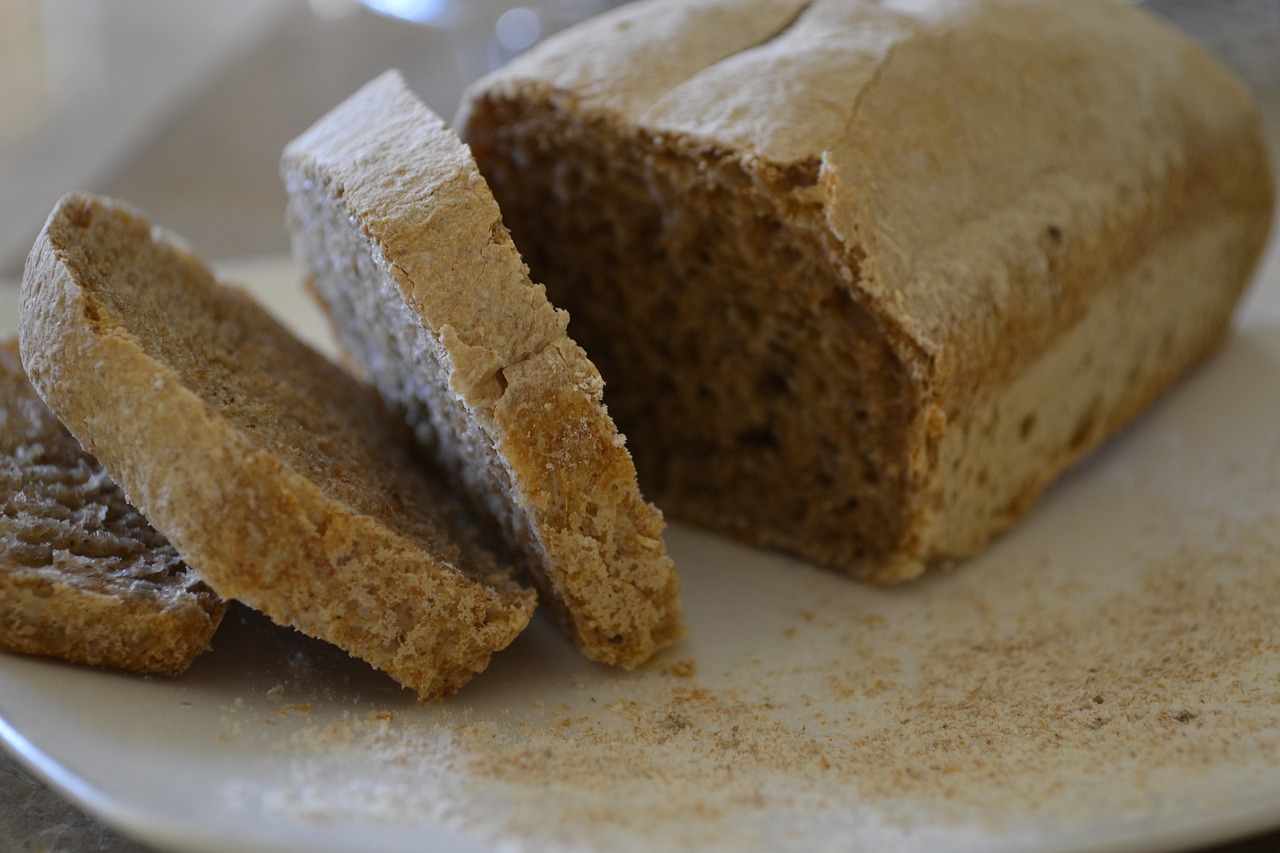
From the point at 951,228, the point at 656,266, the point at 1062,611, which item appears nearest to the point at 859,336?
the point at 951,228

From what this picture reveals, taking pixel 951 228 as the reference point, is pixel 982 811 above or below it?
below

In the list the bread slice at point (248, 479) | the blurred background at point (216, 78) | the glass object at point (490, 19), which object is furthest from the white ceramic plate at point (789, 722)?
the glass object at point (490, 19)

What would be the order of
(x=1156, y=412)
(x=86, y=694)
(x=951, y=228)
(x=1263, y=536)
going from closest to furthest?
(x=86, y=694)
(x=951, y=228)
(x=1263, y=536)
(x=1156, y=412)

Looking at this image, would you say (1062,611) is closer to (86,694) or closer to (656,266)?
(656,266)

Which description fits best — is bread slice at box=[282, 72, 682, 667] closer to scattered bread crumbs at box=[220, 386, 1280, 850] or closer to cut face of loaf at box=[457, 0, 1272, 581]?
scattered bread crumbs at box=[220, 386, 1280, 850]

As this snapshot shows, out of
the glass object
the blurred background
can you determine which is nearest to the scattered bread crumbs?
the blurred background

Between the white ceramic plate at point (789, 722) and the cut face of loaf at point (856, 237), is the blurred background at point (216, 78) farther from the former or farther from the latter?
the white ceramic plate at point (789, 722)
